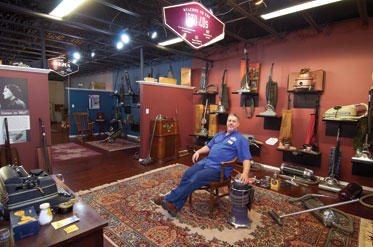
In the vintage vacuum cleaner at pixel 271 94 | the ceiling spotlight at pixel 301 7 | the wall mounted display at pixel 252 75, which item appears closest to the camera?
the ceiling spotlight at pixel 301 7

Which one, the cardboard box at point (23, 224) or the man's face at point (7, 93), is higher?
the man's face at point (7, 93)

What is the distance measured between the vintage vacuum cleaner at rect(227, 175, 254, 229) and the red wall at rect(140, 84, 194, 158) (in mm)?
3293

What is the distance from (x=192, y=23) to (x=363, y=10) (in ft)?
9.83

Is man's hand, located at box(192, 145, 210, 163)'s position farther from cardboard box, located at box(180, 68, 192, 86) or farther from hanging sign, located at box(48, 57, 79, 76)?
hanging sign, located at box(48, 57, 79, 76)

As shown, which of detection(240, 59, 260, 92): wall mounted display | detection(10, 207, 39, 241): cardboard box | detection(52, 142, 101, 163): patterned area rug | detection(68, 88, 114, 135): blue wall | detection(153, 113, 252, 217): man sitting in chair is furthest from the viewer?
detection(68, 88, 114, 135): blue wall

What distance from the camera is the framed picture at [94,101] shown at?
32.2ft

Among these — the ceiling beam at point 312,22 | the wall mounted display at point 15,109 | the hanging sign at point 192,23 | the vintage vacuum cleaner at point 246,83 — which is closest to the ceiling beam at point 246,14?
the hanging sign at point 192,23

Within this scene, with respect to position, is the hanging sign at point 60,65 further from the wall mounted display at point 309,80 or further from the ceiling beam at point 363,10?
the ceiling beam at point 363,10

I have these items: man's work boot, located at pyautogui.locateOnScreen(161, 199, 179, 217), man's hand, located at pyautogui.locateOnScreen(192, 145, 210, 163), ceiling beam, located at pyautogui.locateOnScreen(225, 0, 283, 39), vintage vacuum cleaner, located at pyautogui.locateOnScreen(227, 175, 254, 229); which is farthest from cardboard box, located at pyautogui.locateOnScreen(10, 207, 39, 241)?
ceiling beam, located at pyautogui.locateOnScreen(225, 0, 283, 39)

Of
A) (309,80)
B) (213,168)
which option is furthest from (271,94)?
(213,168)

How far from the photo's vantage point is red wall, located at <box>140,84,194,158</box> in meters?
5.23

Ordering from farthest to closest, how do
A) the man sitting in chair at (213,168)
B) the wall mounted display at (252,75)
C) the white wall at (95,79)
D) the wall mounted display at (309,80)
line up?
1. the white wall at (95,79)
2. the wall mounted display at (252,75)
3. the wall mounted display at (309,80)
4. the man sitting in chair at (213,168)

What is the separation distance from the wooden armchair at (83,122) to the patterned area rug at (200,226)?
255 inches

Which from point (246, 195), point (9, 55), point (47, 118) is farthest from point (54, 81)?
point (246, 195)
